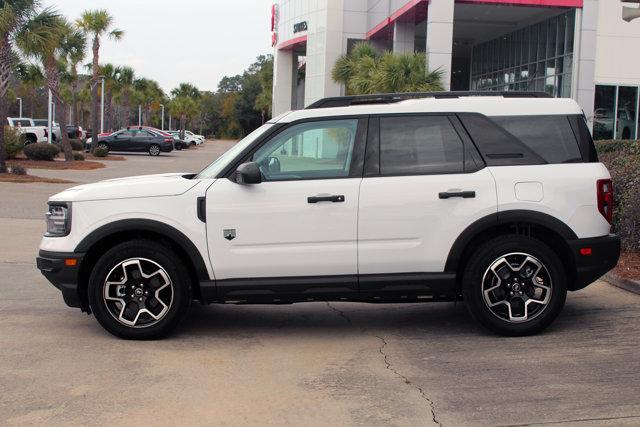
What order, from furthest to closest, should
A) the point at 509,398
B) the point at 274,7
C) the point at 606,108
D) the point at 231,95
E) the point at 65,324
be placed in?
the point at 231,95 < the point at 274,7 < the point at 606,108 < the point at 65,324 < the point at 509,398

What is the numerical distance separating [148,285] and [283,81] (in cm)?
4799

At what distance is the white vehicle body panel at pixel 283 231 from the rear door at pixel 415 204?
15 centimetres

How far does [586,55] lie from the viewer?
28453 mm

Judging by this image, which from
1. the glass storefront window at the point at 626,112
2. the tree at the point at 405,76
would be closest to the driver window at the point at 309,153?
the tree at the point at 405,76

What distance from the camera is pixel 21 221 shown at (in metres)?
14.1

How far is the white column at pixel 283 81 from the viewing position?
53281mm

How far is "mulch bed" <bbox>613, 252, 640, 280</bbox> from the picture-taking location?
840 centimetres

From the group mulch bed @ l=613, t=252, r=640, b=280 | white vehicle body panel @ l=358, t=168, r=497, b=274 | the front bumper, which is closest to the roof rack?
white vehicle body panel @ l=358, t=168, r=497, b=274

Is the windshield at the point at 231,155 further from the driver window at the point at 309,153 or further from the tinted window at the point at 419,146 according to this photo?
the tinted window at the point at 419,146

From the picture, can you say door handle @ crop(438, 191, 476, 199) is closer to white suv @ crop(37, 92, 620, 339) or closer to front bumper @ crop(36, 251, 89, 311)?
white suv @ crop(37, 92, 620, 339)

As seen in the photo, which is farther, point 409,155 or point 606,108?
point 606,108

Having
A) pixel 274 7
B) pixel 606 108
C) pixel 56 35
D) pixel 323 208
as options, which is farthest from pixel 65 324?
pixel 274 7

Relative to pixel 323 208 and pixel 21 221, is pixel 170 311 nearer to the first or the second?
pixel 323 208

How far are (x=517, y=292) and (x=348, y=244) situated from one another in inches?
56.8
